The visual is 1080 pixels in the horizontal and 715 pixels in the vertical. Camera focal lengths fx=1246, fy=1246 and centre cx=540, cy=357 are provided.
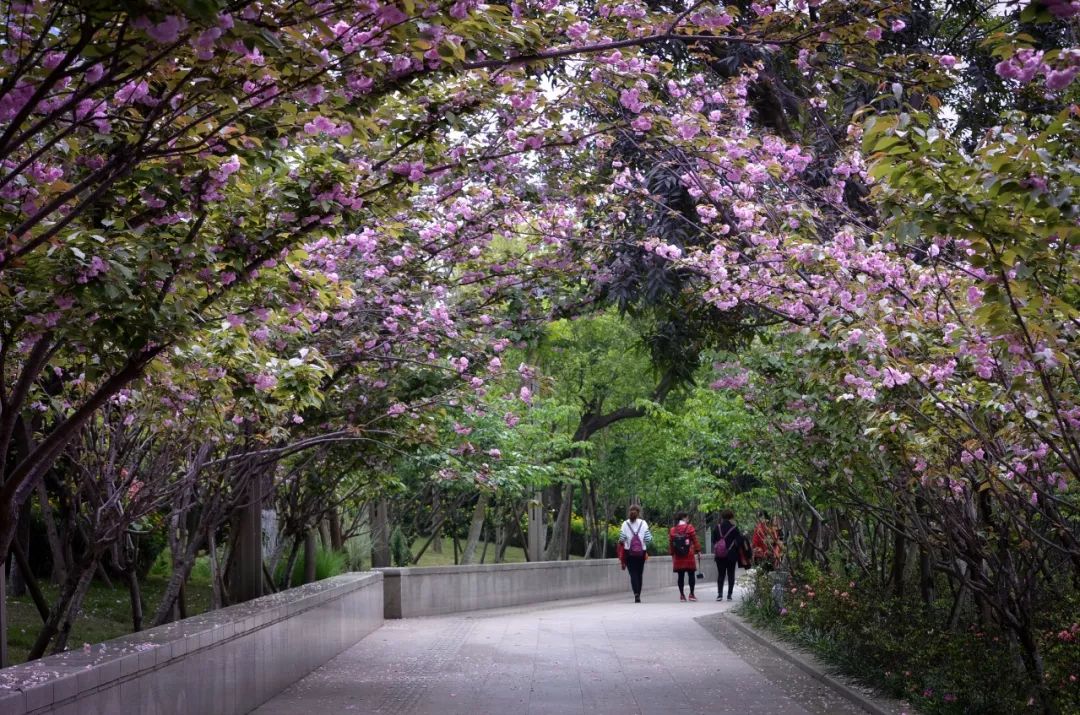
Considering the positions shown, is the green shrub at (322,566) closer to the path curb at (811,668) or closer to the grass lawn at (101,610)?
the grass lawn at (101,610)

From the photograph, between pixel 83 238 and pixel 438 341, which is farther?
pixel 438 341

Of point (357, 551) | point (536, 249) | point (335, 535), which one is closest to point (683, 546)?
point (357, 551)

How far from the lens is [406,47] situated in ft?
18.0

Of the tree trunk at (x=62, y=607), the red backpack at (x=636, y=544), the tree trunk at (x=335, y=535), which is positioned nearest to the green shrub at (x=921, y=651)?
the tree trunk at (x=62, y=607)

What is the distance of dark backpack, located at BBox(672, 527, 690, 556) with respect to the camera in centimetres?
2395

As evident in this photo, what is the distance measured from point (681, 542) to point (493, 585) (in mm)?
3836

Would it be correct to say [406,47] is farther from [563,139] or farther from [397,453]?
[397,453]

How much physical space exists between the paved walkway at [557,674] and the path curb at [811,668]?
90 millimetres

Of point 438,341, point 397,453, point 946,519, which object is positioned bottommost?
point 946,519

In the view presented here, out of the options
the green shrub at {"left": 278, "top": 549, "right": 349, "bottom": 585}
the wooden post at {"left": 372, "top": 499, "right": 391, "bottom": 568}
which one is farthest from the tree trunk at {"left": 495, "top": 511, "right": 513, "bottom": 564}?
the green shrub at {"left": 278, "top": 549, "right": 349, "bottom": 585}

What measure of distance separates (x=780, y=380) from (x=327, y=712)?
5491mm

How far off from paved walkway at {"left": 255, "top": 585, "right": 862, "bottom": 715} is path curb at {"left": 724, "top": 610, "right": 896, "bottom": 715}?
90 mm

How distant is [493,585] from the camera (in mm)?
22844

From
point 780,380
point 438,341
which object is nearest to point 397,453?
point 438,341
